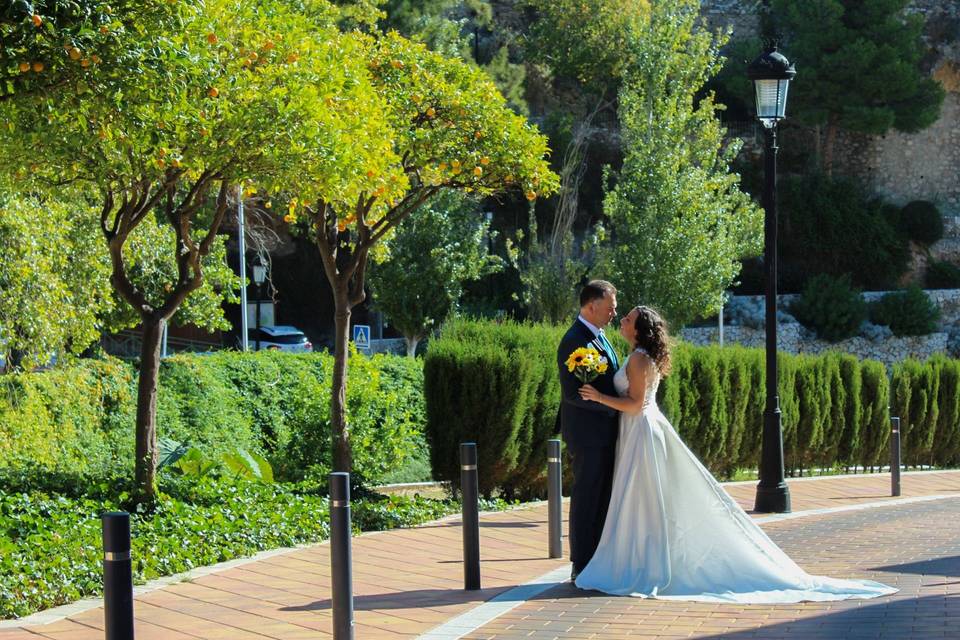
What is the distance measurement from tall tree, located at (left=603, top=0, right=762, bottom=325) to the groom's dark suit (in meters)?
22.1

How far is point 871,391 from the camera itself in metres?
20.1

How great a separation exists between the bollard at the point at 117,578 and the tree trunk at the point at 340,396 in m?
7.62

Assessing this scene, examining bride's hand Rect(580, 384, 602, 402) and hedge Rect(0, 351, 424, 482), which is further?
hedge Rect(0, 351, 424, 482)

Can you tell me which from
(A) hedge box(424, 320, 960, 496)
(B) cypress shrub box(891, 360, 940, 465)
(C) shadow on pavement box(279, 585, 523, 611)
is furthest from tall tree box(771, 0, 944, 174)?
(C) shadow on pavement box(279, 585, 523, 611)

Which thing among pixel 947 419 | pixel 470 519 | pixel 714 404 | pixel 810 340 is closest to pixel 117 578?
pixel 470 519

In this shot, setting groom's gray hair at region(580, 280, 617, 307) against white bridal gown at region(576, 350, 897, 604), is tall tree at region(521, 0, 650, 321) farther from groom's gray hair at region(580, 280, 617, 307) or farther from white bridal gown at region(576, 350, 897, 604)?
white bridal gown at region(576, 350, 897, 604)

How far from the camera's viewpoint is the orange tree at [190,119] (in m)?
8.47

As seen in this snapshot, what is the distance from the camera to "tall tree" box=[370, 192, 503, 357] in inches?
1447

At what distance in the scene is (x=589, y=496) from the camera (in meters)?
7.62

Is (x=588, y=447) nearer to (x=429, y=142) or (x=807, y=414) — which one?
(x=429, y=142)

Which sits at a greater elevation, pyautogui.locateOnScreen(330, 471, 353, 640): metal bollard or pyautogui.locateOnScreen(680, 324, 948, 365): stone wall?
pyautogui.locateOnScreen(330, 471, 353, 640): metal bollard

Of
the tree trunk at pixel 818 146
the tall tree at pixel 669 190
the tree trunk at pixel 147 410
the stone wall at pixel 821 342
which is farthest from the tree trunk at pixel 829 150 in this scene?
the tree trunk at pixel 147 410

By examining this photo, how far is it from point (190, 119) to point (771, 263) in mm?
6374

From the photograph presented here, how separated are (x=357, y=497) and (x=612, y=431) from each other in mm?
4502
